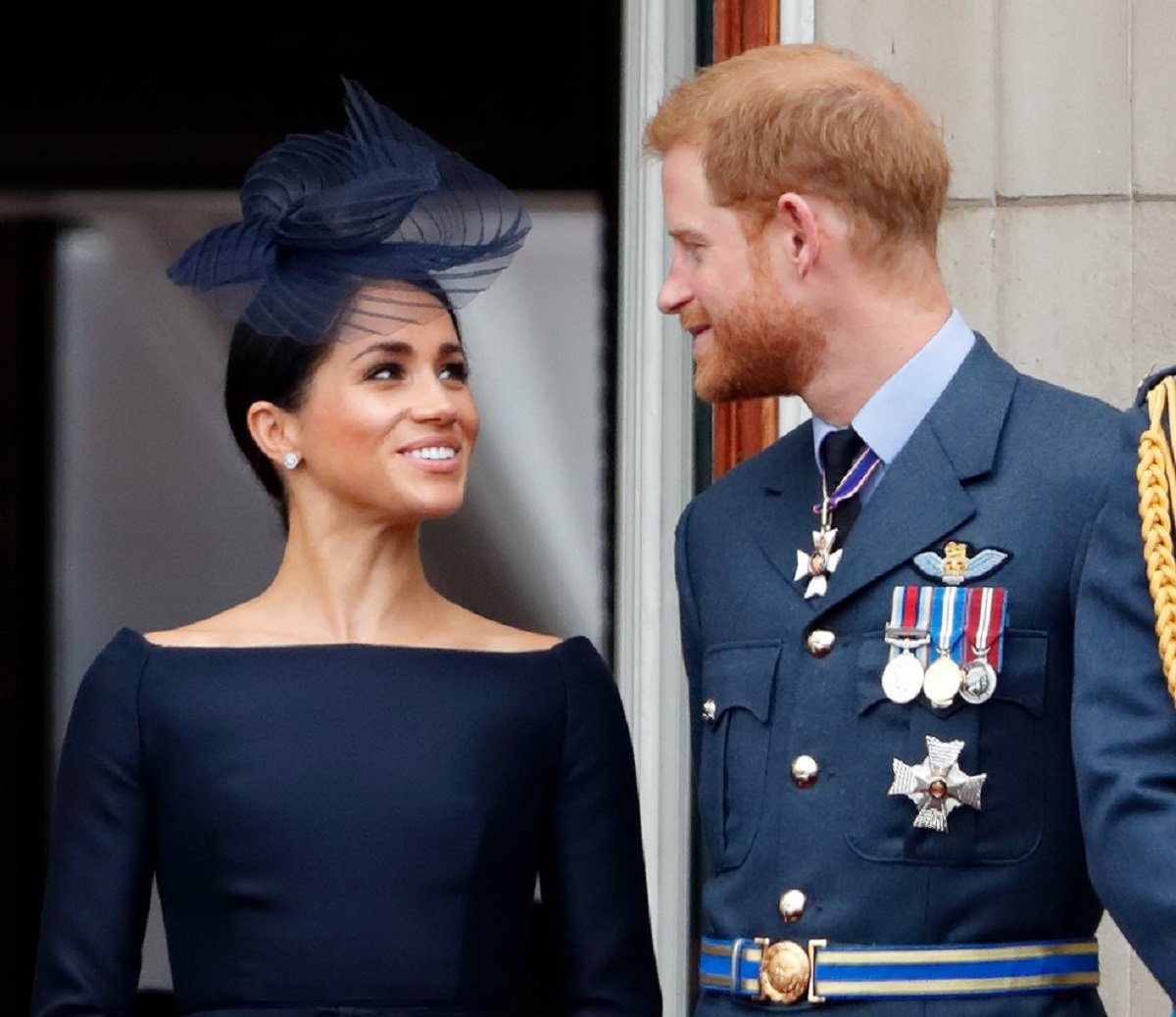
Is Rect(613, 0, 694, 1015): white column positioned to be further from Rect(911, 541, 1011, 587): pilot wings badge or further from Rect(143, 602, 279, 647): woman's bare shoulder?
Rect(911, 541, 1011, 587): pilot wings badge

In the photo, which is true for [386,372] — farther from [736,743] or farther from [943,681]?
[943,681]

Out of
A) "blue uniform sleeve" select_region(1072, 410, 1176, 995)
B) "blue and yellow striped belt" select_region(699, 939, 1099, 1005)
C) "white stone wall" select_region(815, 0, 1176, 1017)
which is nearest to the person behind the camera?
"blue uniform sleeve" select_region(1072, 410, 1176, 995)

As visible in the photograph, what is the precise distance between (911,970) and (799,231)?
757mm

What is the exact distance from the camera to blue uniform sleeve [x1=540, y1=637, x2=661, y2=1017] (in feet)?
9.52

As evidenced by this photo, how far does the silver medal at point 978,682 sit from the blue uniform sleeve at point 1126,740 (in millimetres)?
233

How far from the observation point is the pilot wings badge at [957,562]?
8.60 feet

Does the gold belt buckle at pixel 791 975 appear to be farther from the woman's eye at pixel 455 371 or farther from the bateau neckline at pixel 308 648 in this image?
the woman's eye at pixel 455 371

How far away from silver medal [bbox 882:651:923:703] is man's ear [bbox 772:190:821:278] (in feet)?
1.38

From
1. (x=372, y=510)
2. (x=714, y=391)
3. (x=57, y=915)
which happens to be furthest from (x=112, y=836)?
(x=714, y=391)

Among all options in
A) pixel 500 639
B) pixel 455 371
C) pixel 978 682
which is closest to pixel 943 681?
pixel 978 682

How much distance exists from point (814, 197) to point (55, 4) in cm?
341

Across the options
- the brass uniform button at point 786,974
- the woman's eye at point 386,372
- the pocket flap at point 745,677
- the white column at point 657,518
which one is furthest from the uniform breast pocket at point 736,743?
the white column at point 657,518

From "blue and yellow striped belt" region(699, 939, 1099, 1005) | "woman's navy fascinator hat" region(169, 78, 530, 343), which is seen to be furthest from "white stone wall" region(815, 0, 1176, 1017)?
"blue and yellow striped belt" region(699, 939, 1099, 1005)

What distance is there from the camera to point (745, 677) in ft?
9.00
